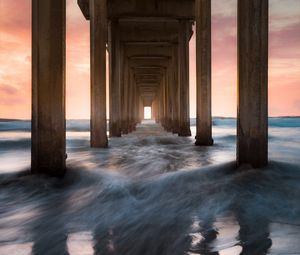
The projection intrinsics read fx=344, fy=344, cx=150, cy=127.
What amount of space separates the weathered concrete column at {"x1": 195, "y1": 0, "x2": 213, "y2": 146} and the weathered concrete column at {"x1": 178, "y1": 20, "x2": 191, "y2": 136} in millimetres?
4181

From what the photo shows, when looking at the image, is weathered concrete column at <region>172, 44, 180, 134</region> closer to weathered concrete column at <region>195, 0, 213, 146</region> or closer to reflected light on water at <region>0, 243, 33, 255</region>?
weathered concrete column at <region>195, 0, 213, 146</region>

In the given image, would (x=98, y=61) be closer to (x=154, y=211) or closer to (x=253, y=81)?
(x=253, y=81)

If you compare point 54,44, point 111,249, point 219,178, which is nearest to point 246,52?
point 219,178

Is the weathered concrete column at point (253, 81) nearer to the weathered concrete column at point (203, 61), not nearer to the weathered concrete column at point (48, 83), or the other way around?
the weathered concrete column at point (48, 83)

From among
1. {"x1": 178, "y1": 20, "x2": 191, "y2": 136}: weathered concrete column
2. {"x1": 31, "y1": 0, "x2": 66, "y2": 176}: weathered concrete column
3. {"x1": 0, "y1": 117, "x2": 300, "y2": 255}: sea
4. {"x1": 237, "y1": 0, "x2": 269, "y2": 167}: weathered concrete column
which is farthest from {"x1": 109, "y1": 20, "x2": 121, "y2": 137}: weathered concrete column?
{"x1": 237, "y1": 0, "x2": 269, "y2": 167}: weathered concrete column

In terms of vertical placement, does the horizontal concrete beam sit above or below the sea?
above

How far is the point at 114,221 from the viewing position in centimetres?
344

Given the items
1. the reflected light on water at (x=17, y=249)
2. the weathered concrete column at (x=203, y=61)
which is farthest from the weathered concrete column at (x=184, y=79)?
the reflected light on water at (x=17, y=249)

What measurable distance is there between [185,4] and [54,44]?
11.5 m

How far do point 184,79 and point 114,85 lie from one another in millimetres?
3010

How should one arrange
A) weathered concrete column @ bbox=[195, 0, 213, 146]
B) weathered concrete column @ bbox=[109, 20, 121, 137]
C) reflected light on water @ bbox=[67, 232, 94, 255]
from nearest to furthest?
reflected light on water @ bbox=[67, 232, 94, 255], weathered concrete column @ bbox=[195, 0, 213, 146], weathered concrete column @ bbox=[109, 20, 121, 137]

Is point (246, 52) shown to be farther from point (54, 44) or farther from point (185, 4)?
point (185, 4)

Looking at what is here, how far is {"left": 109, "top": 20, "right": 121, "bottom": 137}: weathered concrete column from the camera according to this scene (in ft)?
47.1

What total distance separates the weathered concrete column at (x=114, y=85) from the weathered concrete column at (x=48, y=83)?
9.13m
